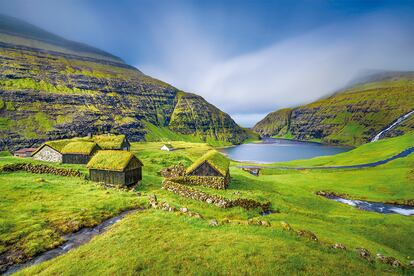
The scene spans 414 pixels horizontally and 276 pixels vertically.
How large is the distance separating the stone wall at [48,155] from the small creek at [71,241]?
53.9 metres

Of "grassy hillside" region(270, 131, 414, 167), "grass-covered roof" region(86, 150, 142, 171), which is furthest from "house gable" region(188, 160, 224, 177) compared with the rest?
"grassy hillside" region(270, 131, 414, 167)

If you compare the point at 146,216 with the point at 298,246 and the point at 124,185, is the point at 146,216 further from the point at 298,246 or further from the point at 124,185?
the point at 124,185

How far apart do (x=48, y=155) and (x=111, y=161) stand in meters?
39.2

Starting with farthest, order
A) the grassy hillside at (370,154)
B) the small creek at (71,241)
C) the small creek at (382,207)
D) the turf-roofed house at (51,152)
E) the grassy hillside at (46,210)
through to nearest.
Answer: the grassy hillside at (370,154) < the turf-roofed house at (51,152) < the small creek at (382,207) < the grassy hillside at (46,210) < the small creek at (71,241)

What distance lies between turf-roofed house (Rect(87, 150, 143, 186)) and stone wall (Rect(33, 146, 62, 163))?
31.9m

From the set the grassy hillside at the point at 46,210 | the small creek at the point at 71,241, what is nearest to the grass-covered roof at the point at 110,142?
the grassy hillside at the point at 46,210

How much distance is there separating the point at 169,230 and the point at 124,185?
24.4m

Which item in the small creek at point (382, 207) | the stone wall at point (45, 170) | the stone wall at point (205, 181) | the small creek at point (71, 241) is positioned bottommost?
the small creek at point (382, 207)

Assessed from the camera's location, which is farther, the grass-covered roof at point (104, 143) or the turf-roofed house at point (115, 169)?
the grass-covered roof at point (104, 143)

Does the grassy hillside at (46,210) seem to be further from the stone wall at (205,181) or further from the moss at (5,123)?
the moss at (5,123)

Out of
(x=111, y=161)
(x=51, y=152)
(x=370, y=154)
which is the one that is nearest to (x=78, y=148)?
(x=51, y=152)

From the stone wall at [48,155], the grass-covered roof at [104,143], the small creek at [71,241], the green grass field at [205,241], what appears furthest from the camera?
the grass-covered roof at [104,143]

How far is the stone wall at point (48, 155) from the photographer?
70125 millimetres

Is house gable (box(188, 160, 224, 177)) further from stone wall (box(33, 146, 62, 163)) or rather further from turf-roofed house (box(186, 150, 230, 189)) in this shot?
stone wall (box(33, 146, 62, 163))
